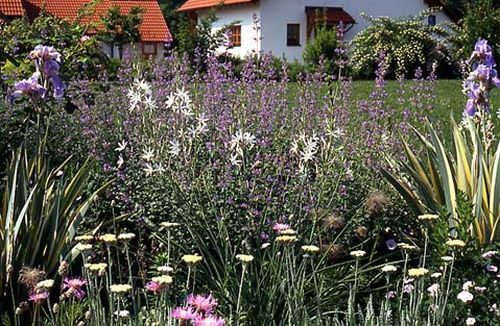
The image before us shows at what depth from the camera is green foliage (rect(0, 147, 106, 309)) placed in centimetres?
338

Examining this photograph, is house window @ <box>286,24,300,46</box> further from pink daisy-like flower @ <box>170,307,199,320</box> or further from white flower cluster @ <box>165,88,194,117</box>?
pink daisy-like flower @ <box>170,307,199,320</box>

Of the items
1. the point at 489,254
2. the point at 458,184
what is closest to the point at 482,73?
the point at 458,184

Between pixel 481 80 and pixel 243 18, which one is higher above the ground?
pixel 243 18

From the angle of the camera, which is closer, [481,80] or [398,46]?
[481,80]

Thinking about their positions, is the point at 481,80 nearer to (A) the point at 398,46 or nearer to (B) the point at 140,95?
(B) the point at 140,95

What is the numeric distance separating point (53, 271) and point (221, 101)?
1721mm

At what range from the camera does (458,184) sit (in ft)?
13.6

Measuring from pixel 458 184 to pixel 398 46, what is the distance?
886 inches

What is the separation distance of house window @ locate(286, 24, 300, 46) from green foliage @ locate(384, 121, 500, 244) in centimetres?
2929

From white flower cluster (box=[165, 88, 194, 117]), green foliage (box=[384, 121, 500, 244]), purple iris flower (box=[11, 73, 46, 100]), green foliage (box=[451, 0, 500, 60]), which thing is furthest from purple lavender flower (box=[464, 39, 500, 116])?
green foliage (box=[451, 0, 500, 60])

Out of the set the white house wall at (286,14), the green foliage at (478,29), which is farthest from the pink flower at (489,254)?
the white house wall at (286,14)

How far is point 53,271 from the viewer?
3553mm

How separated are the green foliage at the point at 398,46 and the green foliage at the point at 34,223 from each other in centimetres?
2144

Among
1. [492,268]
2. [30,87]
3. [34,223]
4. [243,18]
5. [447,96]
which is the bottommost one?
[447,96]
